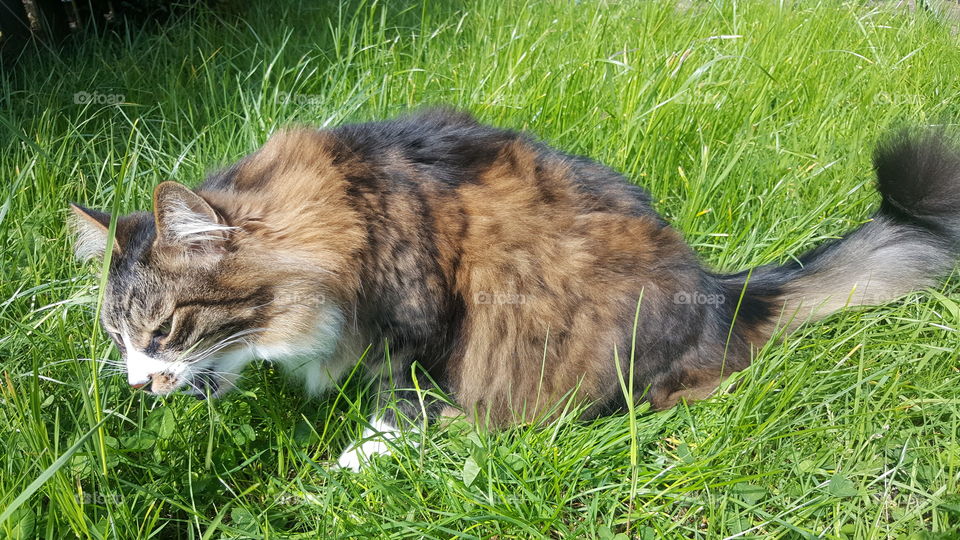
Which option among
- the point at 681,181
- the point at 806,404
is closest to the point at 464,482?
the point at 806,404

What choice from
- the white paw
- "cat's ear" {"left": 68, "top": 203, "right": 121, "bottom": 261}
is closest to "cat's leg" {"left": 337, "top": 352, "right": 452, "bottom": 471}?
the white paw

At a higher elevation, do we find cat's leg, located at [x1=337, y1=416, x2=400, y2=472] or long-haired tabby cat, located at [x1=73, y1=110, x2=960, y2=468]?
long-haired tabby cat, located at [x1=73, y1=110, x2=960, y2=468]

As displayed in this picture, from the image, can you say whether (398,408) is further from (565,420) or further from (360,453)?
(565,420)

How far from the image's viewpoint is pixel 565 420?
68.9 inches

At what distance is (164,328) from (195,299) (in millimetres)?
122

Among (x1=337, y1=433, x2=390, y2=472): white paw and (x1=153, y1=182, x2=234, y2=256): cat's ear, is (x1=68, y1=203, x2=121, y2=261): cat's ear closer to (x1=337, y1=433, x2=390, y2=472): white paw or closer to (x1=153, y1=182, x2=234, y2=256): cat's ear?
(x1=153, y1=182, x2=234, y2=256): cat's ear

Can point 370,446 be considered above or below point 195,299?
below

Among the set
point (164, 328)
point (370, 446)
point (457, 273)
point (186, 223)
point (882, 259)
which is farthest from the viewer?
point (882, 259)

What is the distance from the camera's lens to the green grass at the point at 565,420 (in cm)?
153

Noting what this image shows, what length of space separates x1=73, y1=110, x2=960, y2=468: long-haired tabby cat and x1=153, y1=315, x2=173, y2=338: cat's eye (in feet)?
0.04

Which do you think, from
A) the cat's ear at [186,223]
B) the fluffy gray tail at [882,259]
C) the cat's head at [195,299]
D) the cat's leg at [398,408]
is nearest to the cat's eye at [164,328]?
the cat's head at [195,299]

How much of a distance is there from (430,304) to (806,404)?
3.33 feet

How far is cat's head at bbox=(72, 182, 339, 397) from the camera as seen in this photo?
1.58 m

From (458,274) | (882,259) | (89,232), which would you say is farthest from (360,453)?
(882,259)
